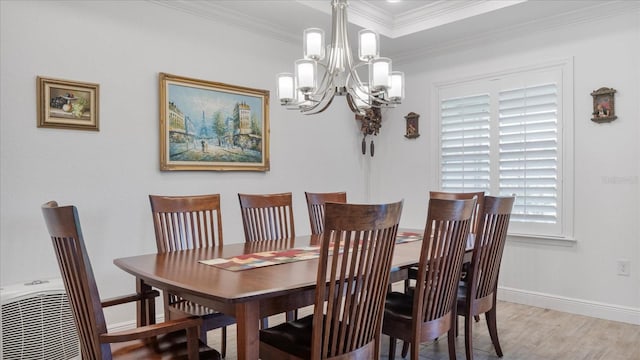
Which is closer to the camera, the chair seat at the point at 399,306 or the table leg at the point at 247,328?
the table leg at the point at 247,328

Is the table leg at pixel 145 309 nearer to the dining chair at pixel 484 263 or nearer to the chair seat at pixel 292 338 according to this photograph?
the chair seat at pixel 292 338

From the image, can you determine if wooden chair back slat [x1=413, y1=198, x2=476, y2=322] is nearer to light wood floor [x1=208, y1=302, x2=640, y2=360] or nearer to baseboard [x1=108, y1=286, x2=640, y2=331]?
A: light wood floor [x1=208, y1=302, x2=640, y2=360]

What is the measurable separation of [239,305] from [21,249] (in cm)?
206

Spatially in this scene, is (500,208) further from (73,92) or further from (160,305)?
(73,92)

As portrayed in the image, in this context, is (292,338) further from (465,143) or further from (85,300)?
(465,143)

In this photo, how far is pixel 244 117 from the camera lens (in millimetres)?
3977

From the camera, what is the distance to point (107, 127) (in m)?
3.18

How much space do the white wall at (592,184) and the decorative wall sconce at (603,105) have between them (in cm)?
4

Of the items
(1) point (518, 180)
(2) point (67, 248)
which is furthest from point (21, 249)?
(1) point (518, 180)

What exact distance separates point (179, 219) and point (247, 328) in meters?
1.33

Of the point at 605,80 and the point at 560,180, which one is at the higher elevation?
the point at 605,80

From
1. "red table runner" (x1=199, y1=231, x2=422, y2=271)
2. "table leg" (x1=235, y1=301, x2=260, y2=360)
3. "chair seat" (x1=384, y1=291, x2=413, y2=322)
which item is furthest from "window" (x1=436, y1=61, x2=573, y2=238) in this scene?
"table leg" (x1=235, y1=301, x2=260, y2=360)

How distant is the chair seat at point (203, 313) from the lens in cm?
228

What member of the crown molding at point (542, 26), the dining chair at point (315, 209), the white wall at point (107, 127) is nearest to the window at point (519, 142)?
the crown molding at point (542, 26)
